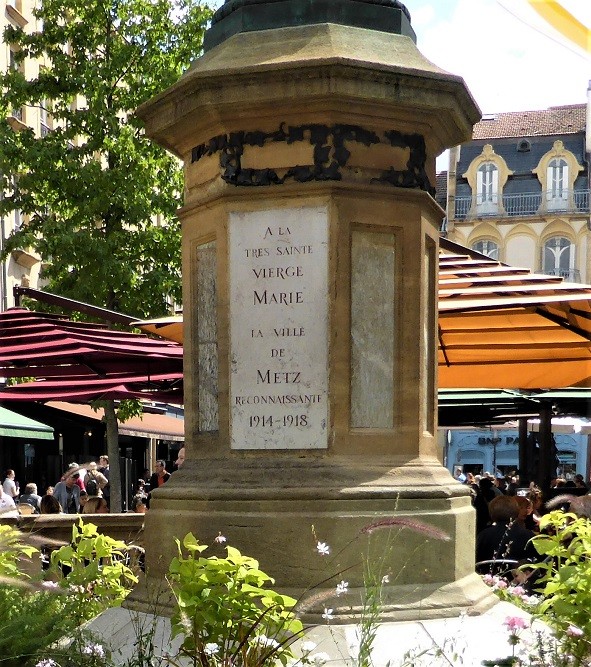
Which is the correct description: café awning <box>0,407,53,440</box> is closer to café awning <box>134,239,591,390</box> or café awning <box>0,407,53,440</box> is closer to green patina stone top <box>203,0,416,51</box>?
café awning <box>134,239,591,390</box>

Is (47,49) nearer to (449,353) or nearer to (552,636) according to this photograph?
(449,353)

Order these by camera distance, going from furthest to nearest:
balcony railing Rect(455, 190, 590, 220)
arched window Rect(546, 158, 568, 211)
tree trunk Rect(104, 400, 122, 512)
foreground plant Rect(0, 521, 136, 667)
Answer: arched window Rect(546, 158, 568, 211) → balcony railing Rect(455, 190, 590, 220) → tree trunk Rect(104, 400, 122, 512) → foreground plant Rect(0, 521, 136, 667)

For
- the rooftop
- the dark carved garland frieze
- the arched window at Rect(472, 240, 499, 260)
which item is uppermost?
the rooftop

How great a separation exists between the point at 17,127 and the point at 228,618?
1123 inches

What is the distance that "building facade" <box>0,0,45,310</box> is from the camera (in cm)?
3164

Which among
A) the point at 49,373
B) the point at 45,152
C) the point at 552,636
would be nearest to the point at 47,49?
the point at 45,152

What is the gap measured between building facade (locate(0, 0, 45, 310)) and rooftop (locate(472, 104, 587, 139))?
33.3 m

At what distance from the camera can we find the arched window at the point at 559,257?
2437 inches

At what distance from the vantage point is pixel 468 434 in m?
59.5

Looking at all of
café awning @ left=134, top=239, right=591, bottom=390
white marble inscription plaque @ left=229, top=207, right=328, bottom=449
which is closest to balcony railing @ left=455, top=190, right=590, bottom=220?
café awning @ left=134, top=239, right=591, bottom=390

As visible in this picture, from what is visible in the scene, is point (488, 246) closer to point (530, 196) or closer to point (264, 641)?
point (530, 196)

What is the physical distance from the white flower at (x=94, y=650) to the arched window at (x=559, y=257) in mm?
58282

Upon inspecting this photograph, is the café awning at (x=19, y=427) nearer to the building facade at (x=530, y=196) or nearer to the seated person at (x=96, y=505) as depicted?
the seated person at (x=96, y=505)

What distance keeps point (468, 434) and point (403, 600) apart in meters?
54.7
